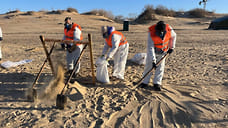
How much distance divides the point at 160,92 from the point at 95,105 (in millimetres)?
1555

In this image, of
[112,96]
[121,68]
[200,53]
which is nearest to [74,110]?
[112,96]

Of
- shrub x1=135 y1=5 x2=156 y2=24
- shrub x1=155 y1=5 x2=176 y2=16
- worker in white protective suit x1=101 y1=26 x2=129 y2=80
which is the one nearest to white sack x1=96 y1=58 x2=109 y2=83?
worker in white protective suit x1=101 y1=26 x2=129 y2=80

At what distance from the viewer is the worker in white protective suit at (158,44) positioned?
11.8ft

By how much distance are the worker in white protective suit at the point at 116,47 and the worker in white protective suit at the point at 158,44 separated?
66 cm

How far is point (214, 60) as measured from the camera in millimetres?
6305

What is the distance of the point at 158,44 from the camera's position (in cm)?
376

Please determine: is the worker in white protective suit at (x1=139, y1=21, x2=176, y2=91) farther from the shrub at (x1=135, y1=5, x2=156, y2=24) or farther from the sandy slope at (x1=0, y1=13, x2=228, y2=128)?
the shrub at (x1=135, y1=5, x2=156, y2=24)

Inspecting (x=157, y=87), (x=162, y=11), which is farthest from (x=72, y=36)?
(x=162, y=11)

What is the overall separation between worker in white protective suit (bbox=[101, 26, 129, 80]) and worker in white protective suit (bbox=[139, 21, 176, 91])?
0.66m

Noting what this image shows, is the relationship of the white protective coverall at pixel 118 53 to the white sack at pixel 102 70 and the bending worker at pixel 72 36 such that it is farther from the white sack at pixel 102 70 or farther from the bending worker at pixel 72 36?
the bending worker at pixel 72 36

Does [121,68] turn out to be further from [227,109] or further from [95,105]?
[227,109]

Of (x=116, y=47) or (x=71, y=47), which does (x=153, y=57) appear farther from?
(x=71, y=47)

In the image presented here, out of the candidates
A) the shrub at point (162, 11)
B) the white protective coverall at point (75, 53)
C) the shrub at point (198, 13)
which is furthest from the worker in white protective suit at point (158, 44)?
the shrub at point (198, 13)

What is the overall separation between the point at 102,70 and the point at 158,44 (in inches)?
56.0
